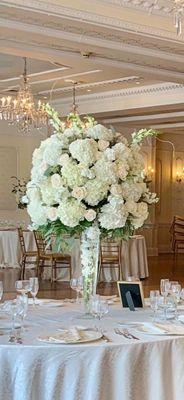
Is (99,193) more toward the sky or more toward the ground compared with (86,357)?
more toward the sky

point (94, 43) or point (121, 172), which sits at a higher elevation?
point (94, 43)

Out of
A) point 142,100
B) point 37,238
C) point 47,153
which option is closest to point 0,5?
point 47,153

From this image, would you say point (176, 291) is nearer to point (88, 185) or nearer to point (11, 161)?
point (88, 185)

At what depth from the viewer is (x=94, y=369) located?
2883 mm

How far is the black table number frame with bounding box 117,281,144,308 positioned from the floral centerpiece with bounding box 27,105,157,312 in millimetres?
306

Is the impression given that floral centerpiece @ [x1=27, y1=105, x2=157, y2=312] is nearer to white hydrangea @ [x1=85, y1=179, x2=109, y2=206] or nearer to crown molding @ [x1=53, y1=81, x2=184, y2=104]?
white hydrangea @ [x1=85, y1=179, x2=109, y2=206]

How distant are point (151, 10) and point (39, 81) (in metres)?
5.31

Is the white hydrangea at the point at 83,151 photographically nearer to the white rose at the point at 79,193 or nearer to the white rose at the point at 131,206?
the white rose at the point at 79,193

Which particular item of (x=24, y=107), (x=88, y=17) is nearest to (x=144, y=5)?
(x=88, y=17)

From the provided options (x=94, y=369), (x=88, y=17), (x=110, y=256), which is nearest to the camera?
(x=94, y=369)

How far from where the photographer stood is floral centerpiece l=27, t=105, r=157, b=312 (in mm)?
3199

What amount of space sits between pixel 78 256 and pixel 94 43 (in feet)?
15.4

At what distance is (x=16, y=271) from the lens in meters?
12.0

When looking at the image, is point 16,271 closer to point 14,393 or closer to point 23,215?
point 23,215
